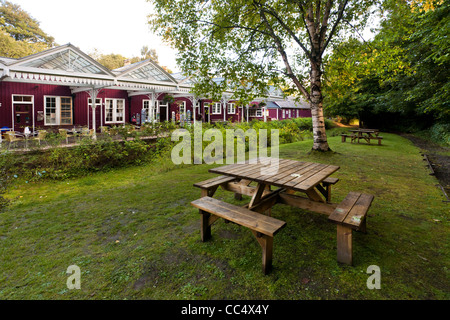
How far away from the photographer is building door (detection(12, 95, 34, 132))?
13984mm

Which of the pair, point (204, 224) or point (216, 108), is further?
point (216, 108)

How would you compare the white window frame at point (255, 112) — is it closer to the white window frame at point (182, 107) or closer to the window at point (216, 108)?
the window at point (216, 108)

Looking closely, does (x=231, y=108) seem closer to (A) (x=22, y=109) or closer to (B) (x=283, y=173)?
(A) (x=22, y=109)

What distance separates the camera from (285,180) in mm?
3186

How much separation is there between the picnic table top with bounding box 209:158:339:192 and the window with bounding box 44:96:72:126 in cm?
1572

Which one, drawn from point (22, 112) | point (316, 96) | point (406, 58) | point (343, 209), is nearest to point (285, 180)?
point (343, 209)

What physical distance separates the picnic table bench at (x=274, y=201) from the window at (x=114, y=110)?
53.5ft

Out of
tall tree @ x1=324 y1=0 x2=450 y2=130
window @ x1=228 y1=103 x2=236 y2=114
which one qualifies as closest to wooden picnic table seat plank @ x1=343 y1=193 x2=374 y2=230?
tall tree @ x1=324 y1=0 x2=450 y2=130

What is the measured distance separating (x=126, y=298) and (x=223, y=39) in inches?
362

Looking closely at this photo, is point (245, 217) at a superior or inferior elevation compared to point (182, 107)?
inferior

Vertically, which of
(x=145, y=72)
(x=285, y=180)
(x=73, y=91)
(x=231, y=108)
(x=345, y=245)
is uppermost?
(x=145, y=72)

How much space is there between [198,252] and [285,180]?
141 centimetres

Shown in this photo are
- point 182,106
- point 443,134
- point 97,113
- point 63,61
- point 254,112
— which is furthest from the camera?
point 254,112

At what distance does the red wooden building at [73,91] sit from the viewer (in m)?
11.9
